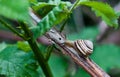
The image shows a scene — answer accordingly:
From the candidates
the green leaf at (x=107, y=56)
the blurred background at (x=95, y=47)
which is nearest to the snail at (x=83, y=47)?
the blurred background at (x=95, y=47)

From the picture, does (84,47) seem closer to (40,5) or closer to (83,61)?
(83,61)

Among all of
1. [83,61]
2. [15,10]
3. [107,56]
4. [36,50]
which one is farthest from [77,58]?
[107,56]

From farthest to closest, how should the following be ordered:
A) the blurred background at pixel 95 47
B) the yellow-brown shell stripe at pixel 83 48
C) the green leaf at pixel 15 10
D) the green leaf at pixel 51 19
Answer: the blurred background at pixel 95 47, the yellow-brown shell stripe at pixel 83 48, the green leaf at pixel 51 19, the green leaf at pixel 15 10

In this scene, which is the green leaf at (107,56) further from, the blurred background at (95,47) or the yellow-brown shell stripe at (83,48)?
the yellow-brown shell stripe at (83,48)

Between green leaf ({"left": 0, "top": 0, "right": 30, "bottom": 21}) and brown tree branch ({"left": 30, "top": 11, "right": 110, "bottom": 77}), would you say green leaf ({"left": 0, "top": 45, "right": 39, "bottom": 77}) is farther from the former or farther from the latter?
green leaf ({"left": 0, "top": 0, "right": 30, "bottom": 21})

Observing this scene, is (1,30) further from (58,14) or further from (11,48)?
(58,14)

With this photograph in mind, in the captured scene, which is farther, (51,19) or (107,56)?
(107,56)

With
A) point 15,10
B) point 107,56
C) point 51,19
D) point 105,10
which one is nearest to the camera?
point 15,10
